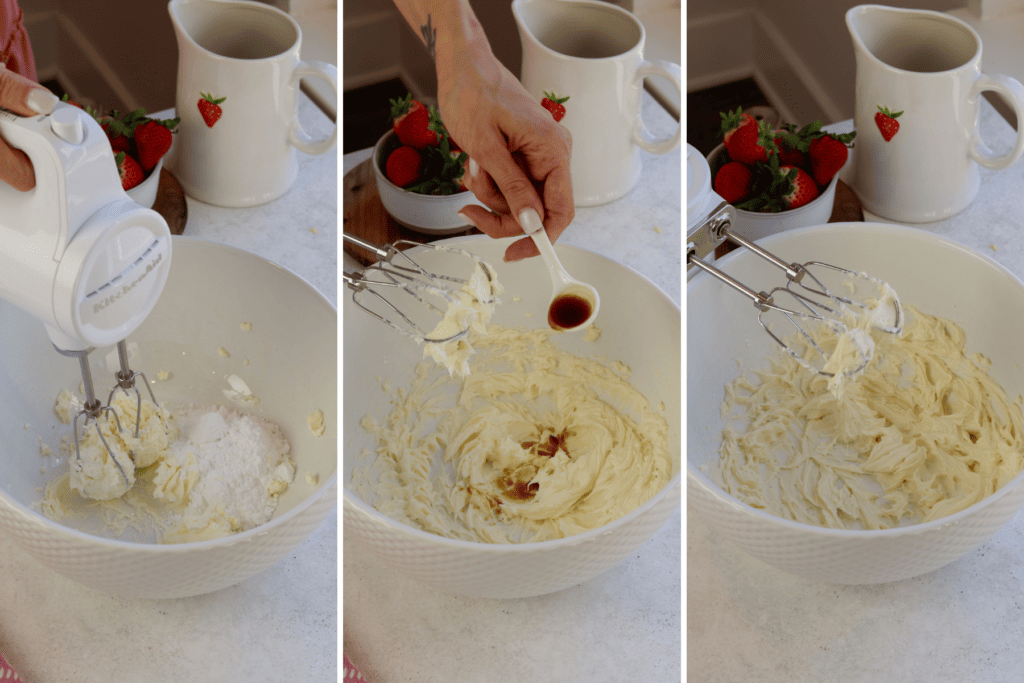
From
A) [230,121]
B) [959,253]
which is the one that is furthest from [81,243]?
[959,253]

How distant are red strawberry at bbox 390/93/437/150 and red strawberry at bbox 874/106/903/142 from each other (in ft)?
1.63

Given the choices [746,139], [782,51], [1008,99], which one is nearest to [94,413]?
[746,139]

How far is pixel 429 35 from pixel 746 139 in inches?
13.7

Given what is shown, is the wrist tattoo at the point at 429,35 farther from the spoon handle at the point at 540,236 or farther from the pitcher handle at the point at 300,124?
the spoon handle at the point at 540,236

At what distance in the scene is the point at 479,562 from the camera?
0.83m

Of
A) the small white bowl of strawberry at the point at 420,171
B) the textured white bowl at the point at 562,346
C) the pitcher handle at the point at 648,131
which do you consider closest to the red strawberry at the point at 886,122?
the pitcher handle at the point at 648,131

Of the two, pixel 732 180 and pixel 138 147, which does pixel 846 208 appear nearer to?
pixel 732 180

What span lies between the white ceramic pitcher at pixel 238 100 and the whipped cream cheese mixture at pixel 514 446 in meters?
0.29

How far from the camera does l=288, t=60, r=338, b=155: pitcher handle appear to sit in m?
1.00

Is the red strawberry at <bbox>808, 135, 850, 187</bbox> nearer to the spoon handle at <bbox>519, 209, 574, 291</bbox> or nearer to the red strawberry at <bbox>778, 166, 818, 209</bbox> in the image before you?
the red strawberry at <bbox>778, 166, 818, 209</bbox>

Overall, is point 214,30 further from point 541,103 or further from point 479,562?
point 479,562

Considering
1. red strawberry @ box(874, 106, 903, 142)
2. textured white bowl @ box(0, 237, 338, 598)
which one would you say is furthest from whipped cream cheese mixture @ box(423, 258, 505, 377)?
red strawberry @ box(874, 106, 903, 142)

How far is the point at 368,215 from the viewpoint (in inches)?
42.8

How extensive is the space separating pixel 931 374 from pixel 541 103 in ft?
1.67
